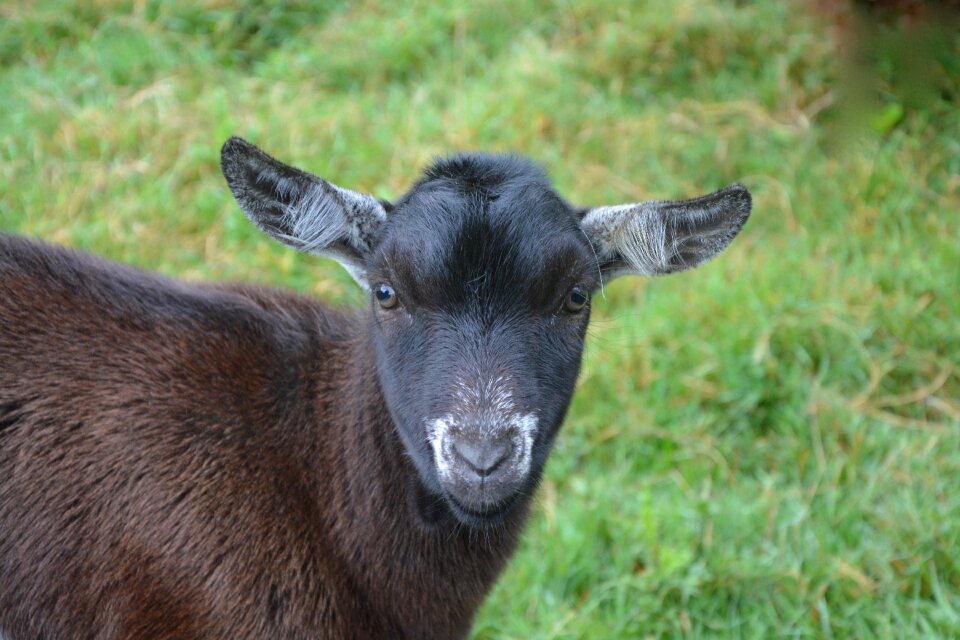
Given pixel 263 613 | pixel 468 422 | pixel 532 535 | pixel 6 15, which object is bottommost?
pixel 532 535

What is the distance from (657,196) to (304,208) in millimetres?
3925

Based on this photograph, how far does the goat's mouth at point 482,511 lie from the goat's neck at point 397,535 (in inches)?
13.2

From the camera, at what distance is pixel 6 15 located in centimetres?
796

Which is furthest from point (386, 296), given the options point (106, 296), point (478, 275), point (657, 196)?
point (657, 196)

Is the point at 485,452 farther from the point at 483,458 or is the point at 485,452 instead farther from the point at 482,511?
the point at 482,511

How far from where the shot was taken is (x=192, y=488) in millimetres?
3709

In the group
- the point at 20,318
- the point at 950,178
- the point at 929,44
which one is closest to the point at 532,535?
the point at 20,318

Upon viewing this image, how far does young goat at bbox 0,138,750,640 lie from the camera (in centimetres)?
347

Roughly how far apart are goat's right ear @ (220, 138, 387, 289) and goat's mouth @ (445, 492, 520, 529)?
90 centimetres

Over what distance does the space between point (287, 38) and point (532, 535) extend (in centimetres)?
463

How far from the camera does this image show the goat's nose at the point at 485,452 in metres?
3.18

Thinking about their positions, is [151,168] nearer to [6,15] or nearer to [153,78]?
[153,78]

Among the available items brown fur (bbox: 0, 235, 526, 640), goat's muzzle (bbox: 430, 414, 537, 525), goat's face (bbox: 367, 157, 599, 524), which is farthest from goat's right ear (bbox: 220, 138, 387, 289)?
goat's muzzle (bbox: 430, 414, 537, 525)

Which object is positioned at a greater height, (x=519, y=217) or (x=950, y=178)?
(x=519, y=217)
